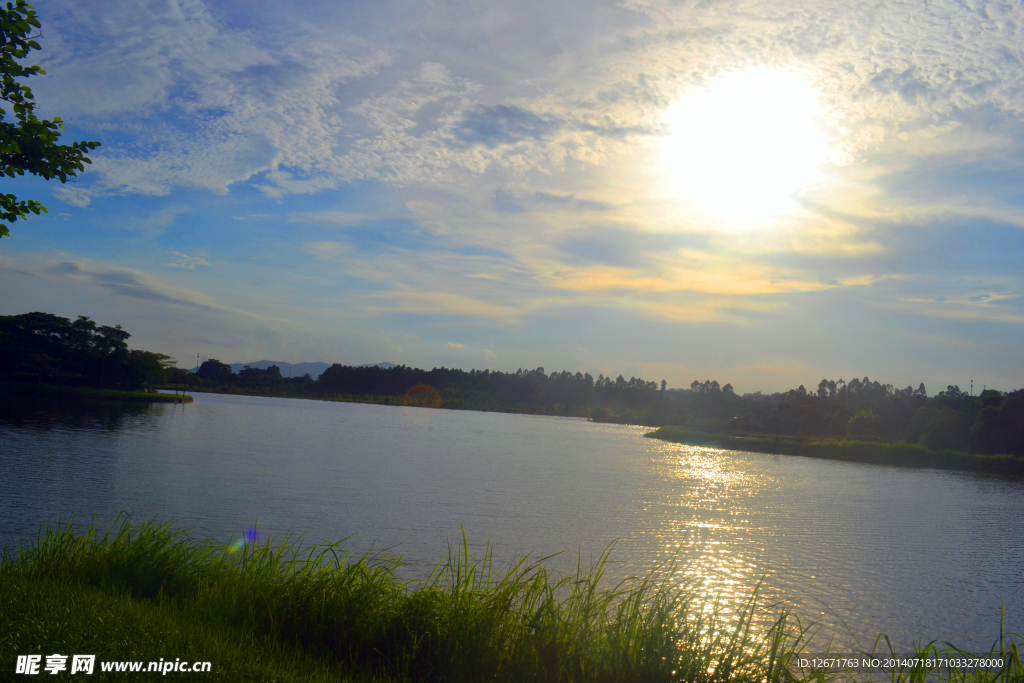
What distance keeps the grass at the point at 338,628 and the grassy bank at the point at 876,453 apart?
6208cm

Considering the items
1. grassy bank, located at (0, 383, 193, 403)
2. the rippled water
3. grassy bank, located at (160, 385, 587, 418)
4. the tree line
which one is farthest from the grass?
grassy bank, located at (160, 385, 587, 418)

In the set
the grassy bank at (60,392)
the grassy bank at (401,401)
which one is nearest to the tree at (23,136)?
the grassy bank at (60,392)

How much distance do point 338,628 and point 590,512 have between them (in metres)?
17.0

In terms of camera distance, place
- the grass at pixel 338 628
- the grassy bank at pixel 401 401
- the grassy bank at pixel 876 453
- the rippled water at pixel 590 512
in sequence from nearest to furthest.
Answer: the grass at pixel 338 628 → the rippled water at pixel 590 512 → the grassy bank at pixel 876 453 → the grassy bank at pixel 401 401

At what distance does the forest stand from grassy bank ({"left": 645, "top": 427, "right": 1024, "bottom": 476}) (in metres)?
2.81

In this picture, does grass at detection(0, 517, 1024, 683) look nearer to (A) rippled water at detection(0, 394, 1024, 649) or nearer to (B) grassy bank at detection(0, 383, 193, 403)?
→ (A) rippled water at detection(0, 394, 1024, 649)

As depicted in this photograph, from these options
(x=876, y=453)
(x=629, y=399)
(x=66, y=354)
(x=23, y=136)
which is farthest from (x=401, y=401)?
(x=23, y=136)

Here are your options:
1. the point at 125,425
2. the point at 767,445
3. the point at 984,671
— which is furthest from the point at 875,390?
the point at 984,671

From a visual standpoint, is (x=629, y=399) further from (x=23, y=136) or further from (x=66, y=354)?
(x=23, y=136)

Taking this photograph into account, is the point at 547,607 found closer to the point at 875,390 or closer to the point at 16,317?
the point at 16,317

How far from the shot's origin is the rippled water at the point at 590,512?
15156mm

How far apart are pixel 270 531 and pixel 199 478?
9.42m

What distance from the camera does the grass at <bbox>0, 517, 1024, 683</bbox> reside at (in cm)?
Answer: 587

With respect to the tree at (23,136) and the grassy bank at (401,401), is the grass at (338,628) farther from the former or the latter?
the grassy bank at (401,401)
